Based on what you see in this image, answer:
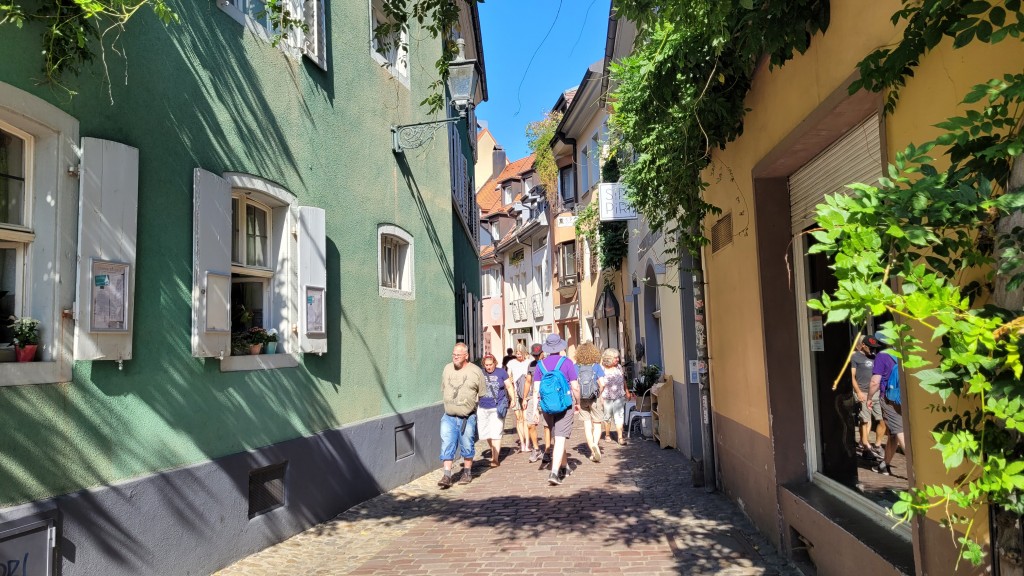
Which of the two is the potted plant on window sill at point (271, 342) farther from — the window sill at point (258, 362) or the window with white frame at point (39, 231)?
the window with white frame at point (39, 231)

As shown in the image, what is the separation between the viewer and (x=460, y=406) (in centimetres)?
991

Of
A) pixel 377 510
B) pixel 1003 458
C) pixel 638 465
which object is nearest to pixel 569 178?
pixel 638 465

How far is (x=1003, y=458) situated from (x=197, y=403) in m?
5.42

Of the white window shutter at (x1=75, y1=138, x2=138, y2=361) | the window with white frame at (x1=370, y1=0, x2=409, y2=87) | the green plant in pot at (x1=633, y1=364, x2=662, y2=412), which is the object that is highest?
the window with white frame at (x1=370, y1=0, x2=409, y2=87)

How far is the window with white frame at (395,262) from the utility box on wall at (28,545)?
5697mm

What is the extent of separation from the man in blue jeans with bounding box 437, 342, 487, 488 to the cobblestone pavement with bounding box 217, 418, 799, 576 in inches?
18.0

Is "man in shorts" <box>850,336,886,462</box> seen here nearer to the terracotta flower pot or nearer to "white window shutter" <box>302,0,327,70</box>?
the terracotta flower pot

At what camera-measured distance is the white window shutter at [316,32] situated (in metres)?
8.33

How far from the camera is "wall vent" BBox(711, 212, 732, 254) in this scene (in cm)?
749

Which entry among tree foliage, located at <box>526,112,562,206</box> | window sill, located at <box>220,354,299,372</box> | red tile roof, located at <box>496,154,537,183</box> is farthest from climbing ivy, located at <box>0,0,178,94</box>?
red tile roof, located at <box>496,154,537,183</box>

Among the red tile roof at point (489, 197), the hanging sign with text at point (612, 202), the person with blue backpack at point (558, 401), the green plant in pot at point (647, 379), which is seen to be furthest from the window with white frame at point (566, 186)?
the red tile roof at point (489, 197)

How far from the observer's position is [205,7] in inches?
253

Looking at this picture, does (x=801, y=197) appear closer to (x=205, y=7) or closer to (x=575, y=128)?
(x=205, y=7)

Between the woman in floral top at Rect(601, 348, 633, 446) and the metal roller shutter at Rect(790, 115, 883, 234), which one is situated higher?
the metal roller shutter at Rect(790, 115, 883, 234)
